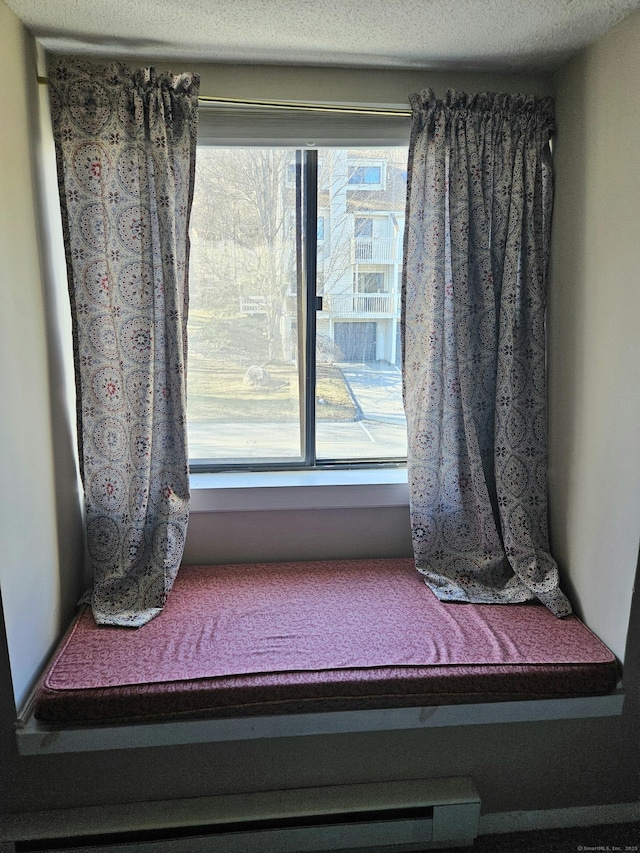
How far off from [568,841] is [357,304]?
171 centimetres

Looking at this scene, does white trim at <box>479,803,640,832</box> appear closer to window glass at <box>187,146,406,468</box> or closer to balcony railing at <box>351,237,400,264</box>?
window glass at <box>187,146,406,468</box>

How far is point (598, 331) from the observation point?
167 centimetres

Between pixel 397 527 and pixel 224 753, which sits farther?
Result: pixel 397 527

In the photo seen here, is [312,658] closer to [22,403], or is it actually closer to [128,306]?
[22,403]

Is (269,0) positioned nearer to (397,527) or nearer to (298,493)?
(298,493)

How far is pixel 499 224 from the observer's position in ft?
6.21

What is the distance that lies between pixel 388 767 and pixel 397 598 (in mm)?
467

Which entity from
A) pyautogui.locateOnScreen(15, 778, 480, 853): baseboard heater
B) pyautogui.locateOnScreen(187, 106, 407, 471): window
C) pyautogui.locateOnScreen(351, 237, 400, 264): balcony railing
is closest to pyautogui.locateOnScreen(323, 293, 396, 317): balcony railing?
pyautogui.locateOnScreen(187, 106, 407, 471): window

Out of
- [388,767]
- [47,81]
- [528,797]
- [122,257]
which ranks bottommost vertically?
[528,797]

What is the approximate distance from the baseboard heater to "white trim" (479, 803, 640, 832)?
0.11 meters

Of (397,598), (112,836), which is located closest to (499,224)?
(397,598)

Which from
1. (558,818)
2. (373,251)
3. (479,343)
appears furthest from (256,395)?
(558,818)

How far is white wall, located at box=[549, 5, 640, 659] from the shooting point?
154 cm

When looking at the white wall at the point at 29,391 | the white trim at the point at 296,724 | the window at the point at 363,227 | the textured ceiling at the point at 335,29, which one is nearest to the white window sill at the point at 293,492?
the white wall at the point at 29,391
